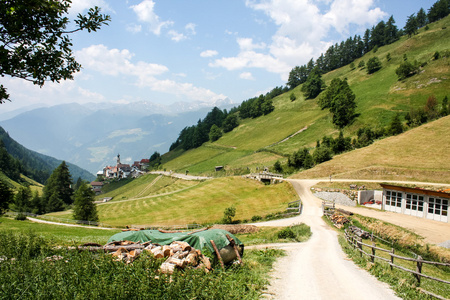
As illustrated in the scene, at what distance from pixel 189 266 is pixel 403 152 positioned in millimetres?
61250

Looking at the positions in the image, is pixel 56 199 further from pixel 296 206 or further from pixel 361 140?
pixel 361 140

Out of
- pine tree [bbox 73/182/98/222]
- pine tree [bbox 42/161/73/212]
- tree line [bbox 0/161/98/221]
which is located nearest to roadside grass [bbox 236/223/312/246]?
tree line [bbox 0/161/98/221]

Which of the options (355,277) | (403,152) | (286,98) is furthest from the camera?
(286,98)

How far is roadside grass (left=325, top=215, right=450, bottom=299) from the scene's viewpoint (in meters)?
11.7

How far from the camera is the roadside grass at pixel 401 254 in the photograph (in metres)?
11.7

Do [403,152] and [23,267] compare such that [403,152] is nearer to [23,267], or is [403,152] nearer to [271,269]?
[271,269]

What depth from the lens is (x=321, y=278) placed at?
40.5 feet

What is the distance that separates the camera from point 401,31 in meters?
159

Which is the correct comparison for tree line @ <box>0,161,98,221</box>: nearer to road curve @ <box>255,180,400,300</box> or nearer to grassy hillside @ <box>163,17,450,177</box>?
road curve @ <box>255,180,400,300</box>

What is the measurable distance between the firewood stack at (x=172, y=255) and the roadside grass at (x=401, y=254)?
8.70m

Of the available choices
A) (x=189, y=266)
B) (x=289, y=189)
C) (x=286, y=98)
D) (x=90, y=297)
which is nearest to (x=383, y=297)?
(x=189, y=266)

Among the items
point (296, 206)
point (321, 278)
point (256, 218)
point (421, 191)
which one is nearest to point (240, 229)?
point (256, 218)

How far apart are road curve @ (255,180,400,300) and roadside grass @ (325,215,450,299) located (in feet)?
1.86

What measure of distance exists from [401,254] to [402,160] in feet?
122
